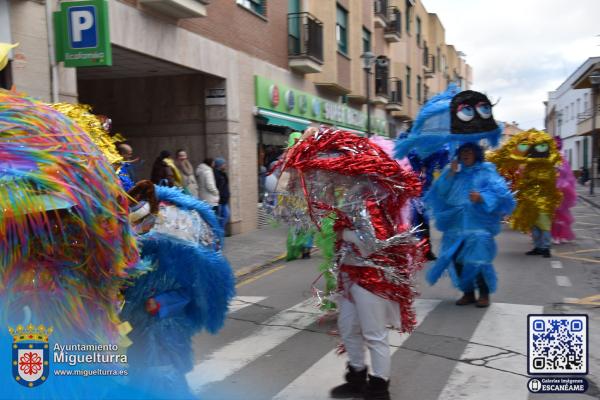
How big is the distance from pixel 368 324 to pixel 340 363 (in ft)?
3.81

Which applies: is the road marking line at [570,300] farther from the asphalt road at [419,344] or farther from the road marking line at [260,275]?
the road marking line at [260,275]

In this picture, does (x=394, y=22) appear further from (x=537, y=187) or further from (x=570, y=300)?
(x=570, y=300)

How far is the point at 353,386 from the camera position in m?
3.83

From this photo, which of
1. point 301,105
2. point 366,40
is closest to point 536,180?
point 301,105

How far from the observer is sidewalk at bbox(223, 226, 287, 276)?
30.4 feet

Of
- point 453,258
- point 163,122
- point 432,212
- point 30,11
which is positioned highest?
point 30,11

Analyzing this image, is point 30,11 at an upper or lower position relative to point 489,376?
upper

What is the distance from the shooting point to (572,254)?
31.4ft

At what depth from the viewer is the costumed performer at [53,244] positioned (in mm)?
2121

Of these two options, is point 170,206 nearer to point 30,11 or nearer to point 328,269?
point 328,269

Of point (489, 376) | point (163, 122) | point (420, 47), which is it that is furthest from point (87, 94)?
point (420, 47)

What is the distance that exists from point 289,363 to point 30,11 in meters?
5.85

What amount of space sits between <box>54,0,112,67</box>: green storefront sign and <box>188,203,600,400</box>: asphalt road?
3.79m

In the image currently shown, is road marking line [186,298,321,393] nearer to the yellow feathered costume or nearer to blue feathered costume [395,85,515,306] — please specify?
blue feathered costume [395,85,515,306]
